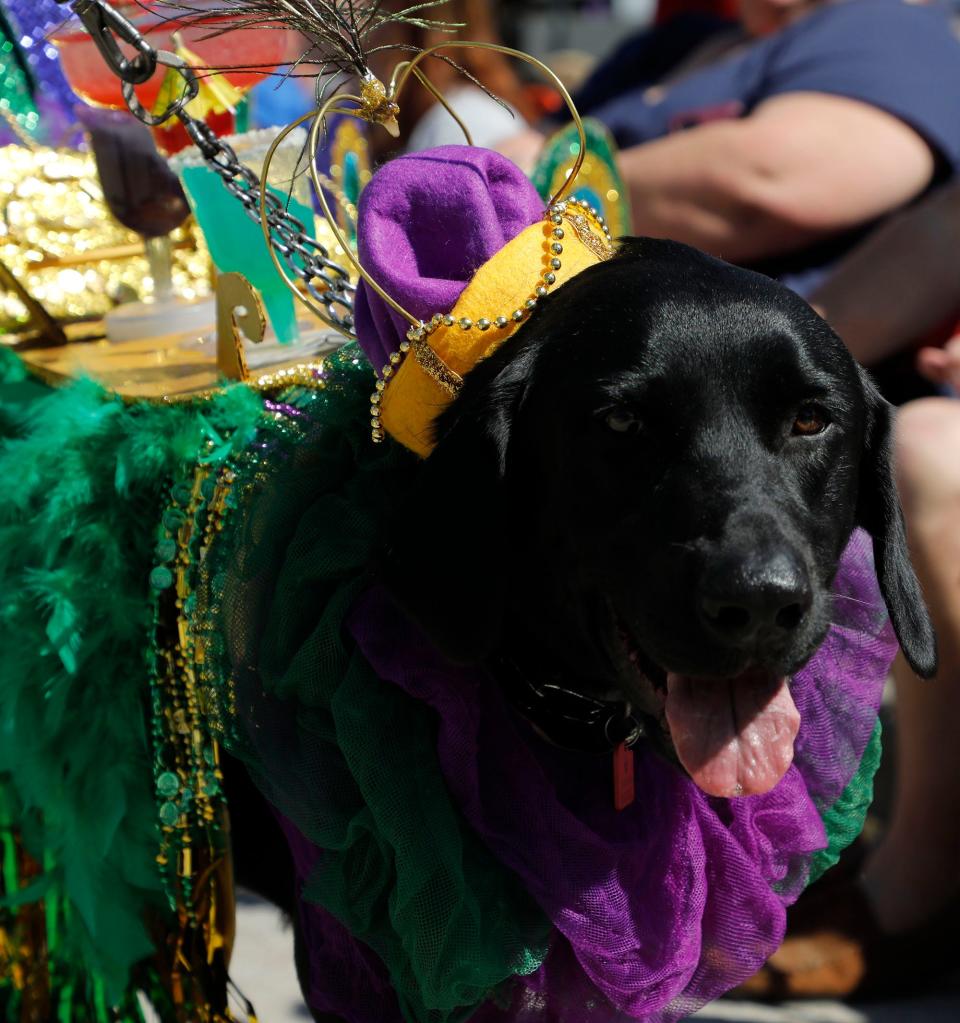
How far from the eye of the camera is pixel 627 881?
1.41 m

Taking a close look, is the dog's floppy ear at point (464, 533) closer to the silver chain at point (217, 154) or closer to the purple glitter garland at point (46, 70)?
the silver chain at point (217, 154)

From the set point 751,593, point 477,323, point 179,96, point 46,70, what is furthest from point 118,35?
point 751,593

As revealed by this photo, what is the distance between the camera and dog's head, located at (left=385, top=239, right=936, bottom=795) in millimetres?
1191

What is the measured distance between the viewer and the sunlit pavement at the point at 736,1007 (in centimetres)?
A: 217

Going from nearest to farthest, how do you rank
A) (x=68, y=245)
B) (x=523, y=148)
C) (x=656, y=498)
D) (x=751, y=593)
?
(x=751, y=593)
(x=656, y=498)
(x=68, y=245)
(x=523, y=148)

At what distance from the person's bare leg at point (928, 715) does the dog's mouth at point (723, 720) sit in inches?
34.4

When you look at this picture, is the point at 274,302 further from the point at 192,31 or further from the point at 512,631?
the point at 512,631

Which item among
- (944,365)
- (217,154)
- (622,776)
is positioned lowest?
(944,365)

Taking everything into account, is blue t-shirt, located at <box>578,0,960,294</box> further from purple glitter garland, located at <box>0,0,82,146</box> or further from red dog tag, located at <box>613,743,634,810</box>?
red dog tag, located at <box>613,743,634,810</box>

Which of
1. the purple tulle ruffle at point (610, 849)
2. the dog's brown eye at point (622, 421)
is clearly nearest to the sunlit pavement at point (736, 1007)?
the purple tulle ruffle at point (610, 849)

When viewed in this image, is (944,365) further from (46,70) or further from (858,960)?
(46,70)

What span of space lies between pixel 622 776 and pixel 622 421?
1.49 feet

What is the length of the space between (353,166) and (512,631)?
1.41 metres

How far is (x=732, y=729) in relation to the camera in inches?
50.0
